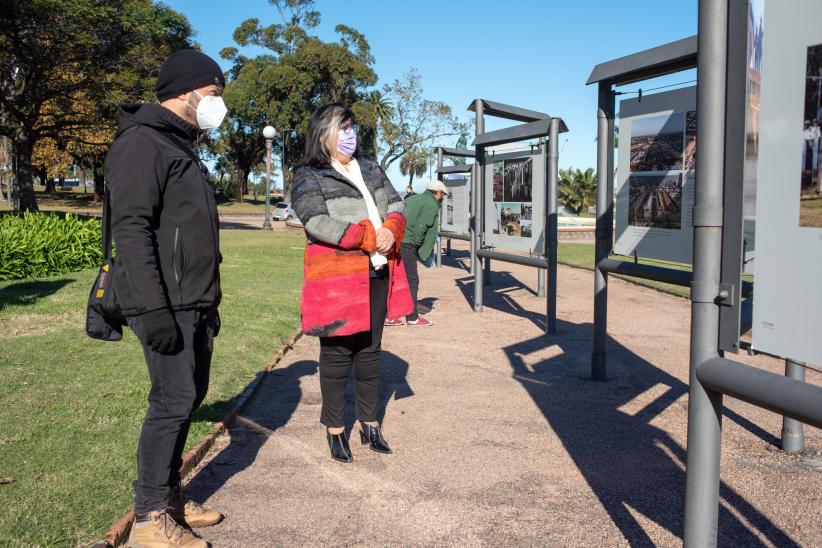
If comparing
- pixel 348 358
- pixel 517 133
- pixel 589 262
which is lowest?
pixel 589 262

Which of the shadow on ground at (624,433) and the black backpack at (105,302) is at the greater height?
the black backpack at (105,302)

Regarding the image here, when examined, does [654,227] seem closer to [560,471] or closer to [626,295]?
[560,471]

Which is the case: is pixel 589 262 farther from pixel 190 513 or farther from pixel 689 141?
pixel 190 513

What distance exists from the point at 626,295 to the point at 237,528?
898cm

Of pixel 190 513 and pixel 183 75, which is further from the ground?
pixel 183 75

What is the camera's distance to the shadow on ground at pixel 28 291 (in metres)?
8.58

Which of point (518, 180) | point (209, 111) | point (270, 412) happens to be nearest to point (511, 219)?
point (518, 180)

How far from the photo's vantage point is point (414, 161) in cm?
5644

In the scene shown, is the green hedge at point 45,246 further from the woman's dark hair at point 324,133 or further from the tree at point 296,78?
the tree at point 296,78

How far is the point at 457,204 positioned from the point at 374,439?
10.7 metres

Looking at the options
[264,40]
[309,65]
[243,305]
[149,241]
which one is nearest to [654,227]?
[149,241]

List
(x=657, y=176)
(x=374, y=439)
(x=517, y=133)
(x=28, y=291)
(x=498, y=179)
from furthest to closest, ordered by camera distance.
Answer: (x=28, y=291) < (x=498, y=179) < (x=517, y=133) < (x=657, y=176) < (x=374, y=439)

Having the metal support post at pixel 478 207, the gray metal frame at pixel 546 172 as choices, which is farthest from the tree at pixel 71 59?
the gray metal frame at pixel 546 172

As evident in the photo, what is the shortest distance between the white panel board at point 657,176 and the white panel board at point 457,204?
8.63 meters
